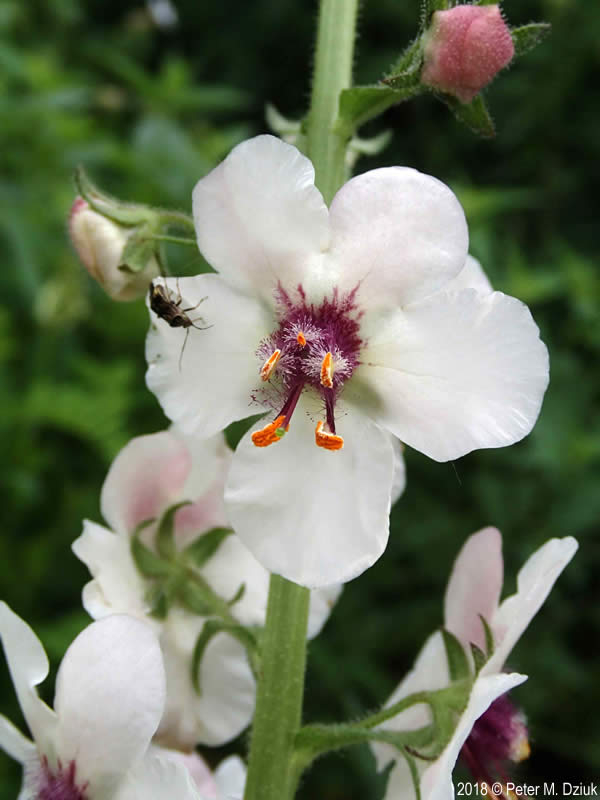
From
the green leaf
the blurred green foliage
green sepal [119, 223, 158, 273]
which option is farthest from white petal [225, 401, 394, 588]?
the blurred green foliage

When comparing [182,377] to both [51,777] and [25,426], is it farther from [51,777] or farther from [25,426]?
[25,426]

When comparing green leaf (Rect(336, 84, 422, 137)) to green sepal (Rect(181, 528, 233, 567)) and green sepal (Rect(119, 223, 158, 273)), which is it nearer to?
green sepal (Rect(119, 223, 158, 273))

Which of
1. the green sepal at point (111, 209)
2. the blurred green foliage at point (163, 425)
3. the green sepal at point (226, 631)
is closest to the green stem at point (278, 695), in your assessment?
the green sepal at point (226, 631)

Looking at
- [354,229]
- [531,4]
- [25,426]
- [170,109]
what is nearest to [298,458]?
[354,229]

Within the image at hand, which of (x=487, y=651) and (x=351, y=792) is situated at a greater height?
(x=487, y=651)

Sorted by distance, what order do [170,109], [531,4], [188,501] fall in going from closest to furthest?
[188,501], [170,109], [531,4]
